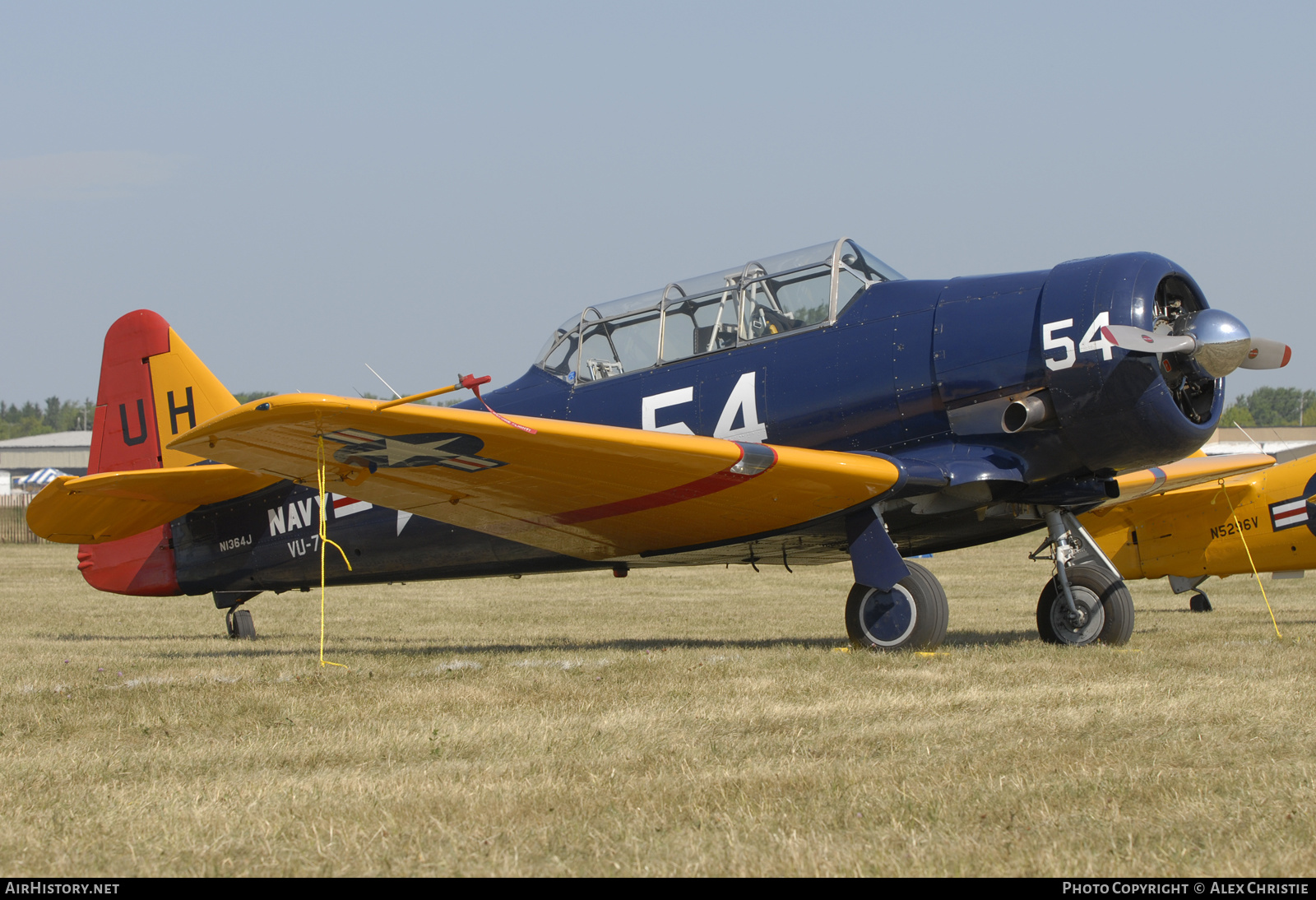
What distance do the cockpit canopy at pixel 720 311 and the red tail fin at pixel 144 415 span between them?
157 inches

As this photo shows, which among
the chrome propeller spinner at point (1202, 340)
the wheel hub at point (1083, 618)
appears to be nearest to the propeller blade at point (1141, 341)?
the chrome propeller spinner at point (1202, 340)

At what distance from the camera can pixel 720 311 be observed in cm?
927

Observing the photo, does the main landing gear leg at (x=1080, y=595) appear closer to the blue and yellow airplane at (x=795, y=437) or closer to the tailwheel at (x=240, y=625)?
the blue and yellow airplane at (x=795, y=437)

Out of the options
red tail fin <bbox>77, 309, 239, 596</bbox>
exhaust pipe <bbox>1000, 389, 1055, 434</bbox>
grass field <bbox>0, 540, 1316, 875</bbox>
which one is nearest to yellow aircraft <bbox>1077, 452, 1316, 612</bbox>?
grass field <bbox>0, 540, 1316, 875</bbox>

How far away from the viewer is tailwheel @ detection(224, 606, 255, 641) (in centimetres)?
1191

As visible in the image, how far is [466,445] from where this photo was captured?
24.2 feet

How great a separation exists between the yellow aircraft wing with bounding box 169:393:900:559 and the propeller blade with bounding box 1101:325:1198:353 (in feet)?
5.30

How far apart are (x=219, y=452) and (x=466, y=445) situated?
1.53 metres

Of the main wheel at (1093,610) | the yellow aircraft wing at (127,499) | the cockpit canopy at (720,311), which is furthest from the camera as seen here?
the yellow aircraft wing at (127,499)

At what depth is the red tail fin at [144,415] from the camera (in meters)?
11.5

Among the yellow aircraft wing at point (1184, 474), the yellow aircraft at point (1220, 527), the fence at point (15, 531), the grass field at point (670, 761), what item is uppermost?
the fence at point (15, 531)

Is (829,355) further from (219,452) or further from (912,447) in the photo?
(219,452)

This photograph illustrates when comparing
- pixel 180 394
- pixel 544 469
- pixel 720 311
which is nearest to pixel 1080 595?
pixel 720 311
